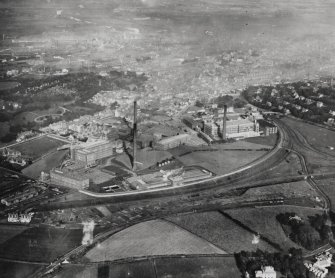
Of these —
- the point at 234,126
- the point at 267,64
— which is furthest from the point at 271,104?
the point at 267,64

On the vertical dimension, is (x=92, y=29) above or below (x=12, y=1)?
below

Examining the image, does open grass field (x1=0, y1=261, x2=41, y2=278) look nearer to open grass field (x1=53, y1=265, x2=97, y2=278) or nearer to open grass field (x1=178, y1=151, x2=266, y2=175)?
open grass field (x1=53, y1=265, x2=97, y2=278)

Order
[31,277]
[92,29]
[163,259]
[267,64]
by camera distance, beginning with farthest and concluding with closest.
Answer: [267,64], [92,29], [163,259], [31,277]

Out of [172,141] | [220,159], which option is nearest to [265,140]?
[220,159]

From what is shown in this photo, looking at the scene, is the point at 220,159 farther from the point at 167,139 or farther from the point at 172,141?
the point at 167,139

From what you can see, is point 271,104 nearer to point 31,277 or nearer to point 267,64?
point 267,64

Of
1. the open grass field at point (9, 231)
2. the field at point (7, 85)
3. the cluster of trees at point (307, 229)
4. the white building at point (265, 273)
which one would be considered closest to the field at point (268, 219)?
the cluster of trees at point (307, 229)
